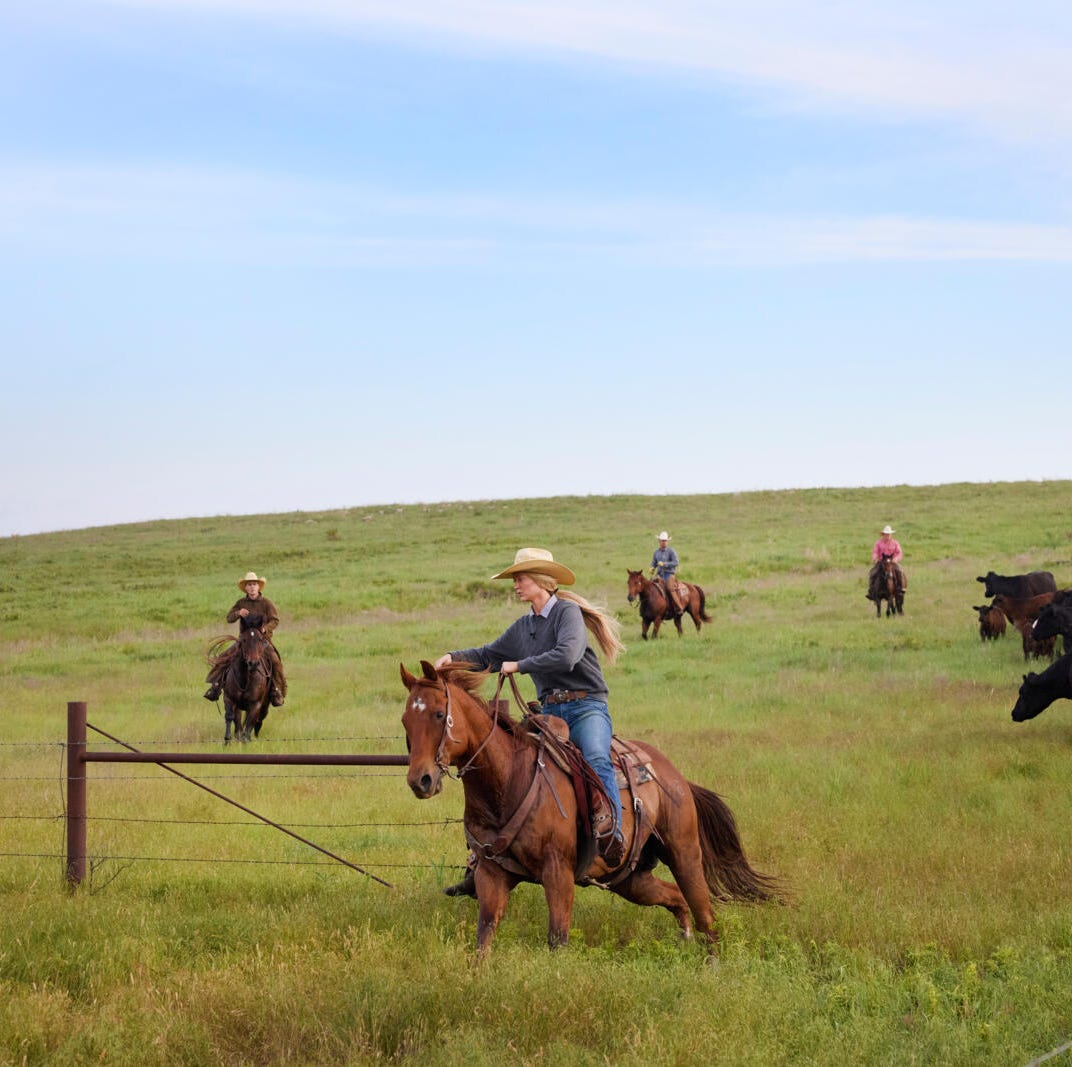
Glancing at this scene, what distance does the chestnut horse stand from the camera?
Answer: 259 inches

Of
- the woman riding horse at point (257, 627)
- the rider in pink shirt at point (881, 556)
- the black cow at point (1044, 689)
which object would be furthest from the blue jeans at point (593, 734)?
the rider in pink shirt at point (881, 556)

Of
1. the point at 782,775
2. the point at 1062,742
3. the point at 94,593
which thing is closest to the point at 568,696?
the point at 782,775

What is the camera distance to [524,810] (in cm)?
690

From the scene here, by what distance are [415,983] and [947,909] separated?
4034 millimetres

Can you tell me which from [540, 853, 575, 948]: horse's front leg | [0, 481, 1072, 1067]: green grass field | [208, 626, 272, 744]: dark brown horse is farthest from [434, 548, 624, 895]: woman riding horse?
[208, 626, 272, 744]: dark brown horse

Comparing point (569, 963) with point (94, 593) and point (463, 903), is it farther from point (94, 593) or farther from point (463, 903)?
point (94, 593)

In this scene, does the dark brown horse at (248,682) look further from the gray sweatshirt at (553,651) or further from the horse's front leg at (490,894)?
the horse's front leg at (490,894)

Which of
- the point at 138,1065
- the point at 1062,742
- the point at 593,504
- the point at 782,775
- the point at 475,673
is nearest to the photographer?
the point at 138,1065

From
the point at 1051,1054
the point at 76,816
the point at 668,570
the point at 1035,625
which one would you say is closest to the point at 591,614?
the point at 1051,1054

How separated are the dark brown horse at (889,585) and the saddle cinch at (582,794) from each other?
76.5ft

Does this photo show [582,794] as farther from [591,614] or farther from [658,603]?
[658,603]

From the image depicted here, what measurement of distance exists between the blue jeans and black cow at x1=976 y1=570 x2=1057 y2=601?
1846cm

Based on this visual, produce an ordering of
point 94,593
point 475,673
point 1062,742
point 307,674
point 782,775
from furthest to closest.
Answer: point 94,593, point 307,674, point 1062,742, point 782,775, point 475,673

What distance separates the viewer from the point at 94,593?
43.7 metres
